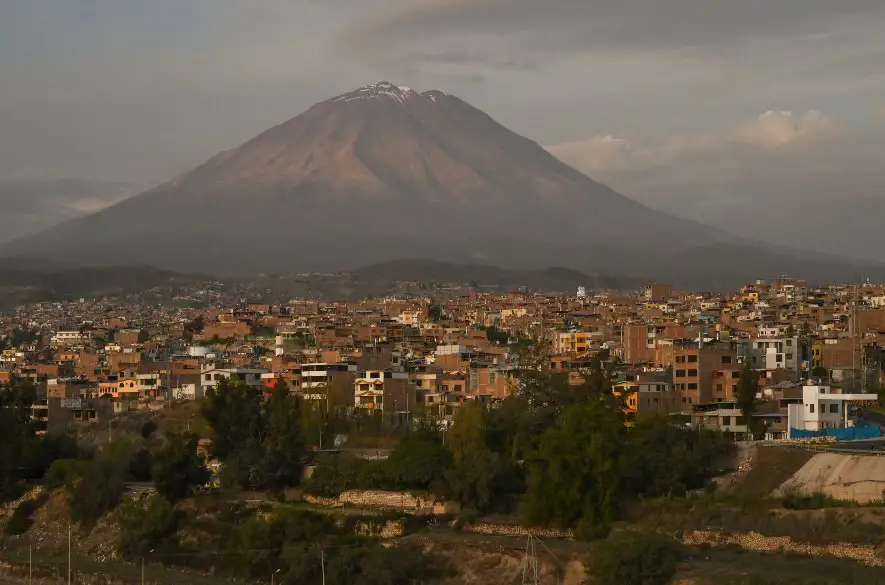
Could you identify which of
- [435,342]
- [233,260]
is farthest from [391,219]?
[435,342]

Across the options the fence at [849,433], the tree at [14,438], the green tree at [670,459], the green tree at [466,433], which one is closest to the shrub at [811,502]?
the green tree at [670,459]

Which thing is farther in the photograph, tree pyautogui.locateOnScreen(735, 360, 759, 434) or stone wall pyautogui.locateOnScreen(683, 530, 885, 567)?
tree pyautogui.locateOnScreen(735, 360, 759, 434)

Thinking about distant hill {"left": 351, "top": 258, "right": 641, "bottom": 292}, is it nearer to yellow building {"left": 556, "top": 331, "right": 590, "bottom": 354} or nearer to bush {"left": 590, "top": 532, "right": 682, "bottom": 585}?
yellow building {"left": 556, "top": 331, "right": 590, "bottom": 354}

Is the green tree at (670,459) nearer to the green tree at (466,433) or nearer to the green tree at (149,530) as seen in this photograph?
the green tree at (466,433)

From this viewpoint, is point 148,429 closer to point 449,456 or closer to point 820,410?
point 449,456

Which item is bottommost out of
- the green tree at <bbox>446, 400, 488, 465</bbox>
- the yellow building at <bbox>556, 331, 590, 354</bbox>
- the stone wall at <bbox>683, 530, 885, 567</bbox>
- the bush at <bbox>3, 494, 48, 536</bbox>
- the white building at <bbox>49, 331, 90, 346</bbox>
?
the bush at <bbox>3, 494, 48, 536</bbox>

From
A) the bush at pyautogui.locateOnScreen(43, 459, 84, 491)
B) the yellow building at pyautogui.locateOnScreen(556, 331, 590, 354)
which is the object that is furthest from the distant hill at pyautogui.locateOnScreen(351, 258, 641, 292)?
the bush at pyautogui.locateOnScreen(43, 459, 84, 491)
